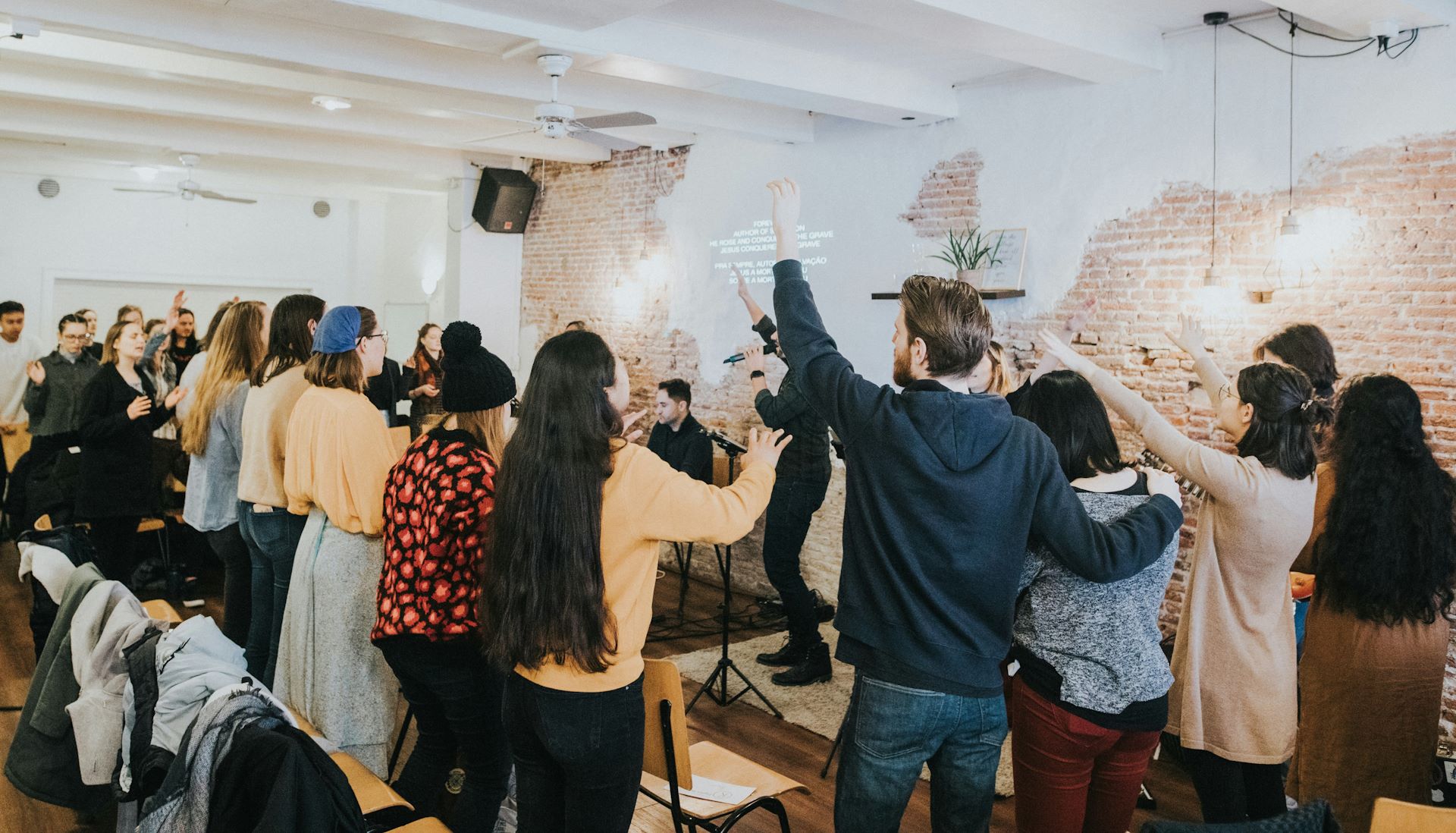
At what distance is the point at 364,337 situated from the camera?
3473 millimetres

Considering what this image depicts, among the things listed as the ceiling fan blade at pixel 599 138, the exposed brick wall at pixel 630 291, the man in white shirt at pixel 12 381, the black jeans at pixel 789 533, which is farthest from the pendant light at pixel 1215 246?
the man in white shirt at pixel 12 381

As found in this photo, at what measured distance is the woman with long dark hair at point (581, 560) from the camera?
2053 mm

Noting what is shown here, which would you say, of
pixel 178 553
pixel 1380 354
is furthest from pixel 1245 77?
pixel 178 553

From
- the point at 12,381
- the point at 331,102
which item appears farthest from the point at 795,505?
the point at 12,381

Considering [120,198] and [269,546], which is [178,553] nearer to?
[269,546]

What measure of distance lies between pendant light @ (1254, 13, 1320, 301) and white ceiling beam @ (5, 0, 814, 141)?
3.30 meters

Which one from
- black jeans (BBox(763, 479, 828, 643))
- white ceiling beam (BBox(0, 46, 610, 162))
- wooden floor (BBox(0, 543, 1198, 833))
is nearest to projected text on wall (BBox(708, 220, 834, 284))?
Result: white ceiling beam (BBox(0, 46, 610, 162))

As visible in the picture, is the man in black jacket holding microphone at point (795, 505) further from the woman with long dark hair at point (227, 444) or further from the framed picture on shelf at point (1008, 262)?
the woman with long dark hair at point (227, 444)

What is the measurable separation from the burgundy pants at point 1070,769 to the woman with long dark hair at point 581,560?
0.79 m

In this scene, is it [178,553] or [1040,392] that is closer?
[1040,392]

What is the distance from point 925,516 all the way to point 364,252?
12283mm

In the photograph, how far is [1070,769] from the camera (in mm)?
2188

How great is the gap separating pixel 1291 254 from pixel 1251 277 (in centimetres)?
20

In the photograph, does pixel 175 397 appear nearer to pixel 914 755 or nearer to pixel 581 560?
pixel 581 560
